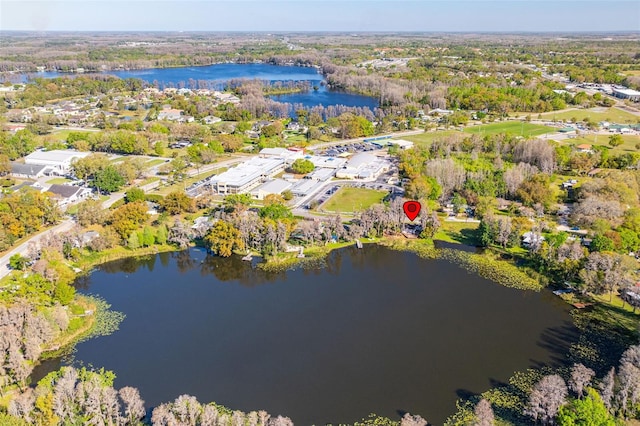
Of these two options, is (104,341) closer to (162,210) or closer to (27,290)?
(27,290)

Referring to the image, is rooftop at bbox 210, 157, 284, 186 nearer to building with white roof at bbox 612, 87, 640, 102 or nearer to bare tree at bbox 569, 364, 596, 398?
bare tree at bbox 569, 364, 596, 398

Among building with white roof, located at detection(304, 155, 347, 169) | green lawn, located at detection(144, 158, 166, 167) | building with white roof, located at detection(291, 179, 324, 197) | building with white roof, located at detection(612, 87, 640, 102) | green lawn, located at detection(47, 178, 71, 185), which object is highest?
building with white roof, located at detection(612, 87, 640, 102)

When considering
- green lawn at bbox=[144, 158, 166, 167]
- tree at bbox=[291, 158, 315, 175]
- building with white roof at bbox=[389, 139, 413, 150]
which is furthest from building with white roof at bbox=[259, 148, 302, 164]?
building with white roof at bbox=[389, 139, 413, 150]

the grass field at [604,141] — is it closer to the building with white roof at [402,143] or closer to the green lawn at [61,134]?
the building with white roof at [402,143]

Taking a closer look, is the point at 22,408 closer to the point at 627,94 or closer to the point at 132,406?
the point at 132,406

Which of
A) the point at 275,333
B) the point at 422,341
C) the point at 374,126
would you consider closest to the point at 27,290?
the point at 275,333

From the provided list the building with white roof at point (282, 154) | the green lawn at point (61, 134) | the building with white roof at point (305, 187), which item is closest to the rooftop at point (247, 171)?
the building with white roof at point (282, 154)

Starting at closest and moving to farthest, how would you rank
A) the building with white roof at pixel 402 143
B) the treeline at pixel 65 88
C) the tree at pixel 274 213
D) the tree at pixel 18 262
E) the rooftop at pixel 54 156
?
the tree at pixel 18 262 → the tree at pixel 274 213 → the rooftop at pixel 54 156 → the building with white roof at pixel 402 143 → the treeline at pixel 65 88
